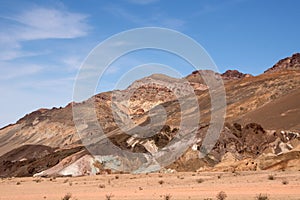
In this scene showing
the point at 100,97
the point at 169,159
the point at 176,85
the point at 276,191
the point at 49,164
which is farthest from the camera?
the point at 100,97

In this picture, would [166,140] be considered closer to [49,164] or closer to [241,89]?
[49,164]

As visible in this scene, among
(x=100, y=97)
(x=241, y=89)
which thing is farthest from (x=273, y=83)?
(x=100, y=97)

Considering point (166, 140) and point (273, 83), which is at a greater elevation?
point (273, 83)

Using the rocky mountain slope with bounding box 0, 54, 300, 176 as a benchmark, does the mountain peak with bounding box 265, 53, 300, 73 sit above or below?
above

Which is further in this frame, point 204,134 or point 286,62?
point 286,62

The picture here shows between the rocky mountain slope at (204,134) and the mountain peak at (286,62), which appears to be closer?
the rocky mountain slope at (204,134)

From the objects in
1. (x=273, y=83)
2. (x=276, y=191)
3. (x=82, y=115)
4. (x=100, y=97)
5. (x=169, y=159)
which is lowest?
(x=276, y=191)

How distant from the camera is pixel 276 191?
1662 centimetres

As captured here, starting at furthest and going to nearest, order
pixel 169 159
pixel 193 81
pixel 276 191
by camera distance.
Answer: pixel 193 81 → pixel 169 159 → pixel 276 191

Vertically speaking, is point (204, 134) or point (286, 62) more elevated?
point (286, 62)

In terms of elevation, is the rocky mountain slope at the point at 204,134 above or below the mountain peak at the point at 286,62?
below

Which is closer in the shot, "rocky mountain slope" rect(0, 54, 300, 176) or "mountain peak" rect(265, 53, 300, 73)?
"rocky mountain slope" rect(0, 54, 300, 176)

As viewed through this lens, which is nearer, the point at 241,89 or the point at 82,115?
the point at 241,89

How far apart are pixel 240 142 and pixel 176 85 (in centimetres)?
8099
